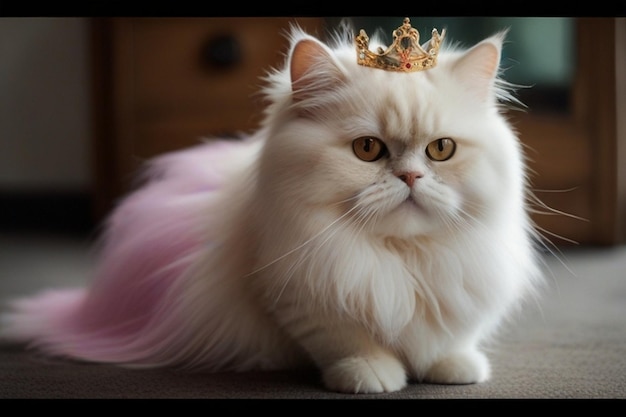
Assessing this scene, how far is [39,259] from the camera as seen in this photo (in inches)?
101

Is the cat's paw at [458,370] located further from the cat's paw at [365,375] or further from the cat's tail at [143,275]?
the cat's tail at [143,275]

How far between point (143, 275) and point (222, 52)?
4.75 feet

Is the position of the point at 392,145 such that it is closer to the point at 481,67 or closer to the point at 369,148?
the point at 369,148

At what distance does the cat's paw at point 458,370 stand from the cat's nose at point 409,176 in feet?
1.06

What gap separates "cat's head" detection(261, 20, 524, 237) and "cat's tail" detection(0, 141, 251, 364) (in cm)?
32

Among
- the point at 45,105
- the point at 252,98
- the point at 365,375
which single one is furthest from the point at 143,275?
the point at 45,105

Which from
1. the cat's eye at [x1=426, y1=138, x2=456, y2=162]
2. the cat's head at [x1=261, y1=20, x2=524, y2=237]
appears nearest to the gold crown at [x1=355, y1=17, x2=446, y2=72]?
the cat's head at [x1=261, y1=20, x2=524, y2=237]

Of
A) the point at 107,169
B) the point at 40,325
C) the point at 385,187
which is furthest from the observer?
the point at 107,169

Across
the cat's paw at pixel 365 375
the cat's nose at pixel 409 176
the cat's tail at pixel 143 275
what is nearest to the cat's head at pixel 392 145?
the cat's nose at pixel 409 176

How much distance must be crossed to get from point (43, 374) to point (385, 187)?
0.63 meters

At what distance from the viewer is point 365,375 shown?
1.10 m

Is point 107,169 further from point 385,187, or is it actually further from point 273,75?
point 385,187

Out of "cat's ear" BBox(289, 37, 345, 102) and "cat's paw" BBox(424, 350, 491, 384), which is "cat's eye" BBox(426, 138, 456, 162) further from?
"cat's paw" BBox(424, 350, 491, 384)
